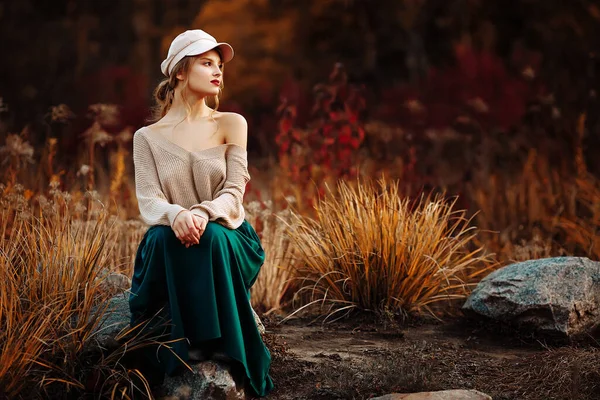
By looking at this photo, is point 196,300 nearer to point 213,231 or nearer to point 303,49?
point 213,231

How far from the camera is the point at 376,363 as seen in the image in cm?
363

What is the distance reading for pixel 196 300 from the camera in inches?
124

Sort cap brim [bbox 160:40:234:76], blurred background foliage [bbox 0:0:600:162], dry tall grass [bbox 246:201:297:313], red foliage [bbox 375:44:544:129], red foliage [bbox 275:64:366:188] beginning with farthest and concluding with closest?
blurred background foliage [bbox 0:0:600:162]
red foliage [bbox 375:44:544:129]
red foliage [bbox 275:64:366:188]
dry tall grass [bbox 246:201:297:313]
cap brim [bbox 160:40:234:76]

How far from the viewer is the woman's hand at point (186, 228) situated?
3062 mm

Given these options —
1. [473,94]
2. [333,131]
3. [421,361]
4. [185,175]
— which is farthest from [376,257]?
[473,94]

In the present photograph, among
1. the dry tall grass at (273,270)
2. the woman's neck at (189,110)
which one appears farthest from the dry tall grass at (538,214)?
the woman's neck at (189,110)

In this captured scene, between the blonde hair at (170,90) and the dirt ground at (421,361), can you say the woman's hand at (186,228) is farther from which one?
the dirt ground at (421,361)

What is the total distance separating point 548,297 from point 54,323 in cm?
259

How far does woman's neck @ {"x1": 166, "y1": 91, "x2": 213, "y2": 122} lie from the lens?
11.2ft

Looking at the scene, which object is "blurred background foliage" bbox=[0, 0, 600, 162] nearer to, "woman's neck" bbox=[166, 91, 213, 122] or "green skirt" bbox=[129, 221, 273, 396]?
"woman's neck" bbox=[166, 91, 213, 122]

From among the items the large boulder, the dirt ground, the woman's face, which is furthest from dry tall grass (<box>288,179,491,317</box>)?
the woman's face

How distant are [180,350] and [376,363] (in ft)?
3.30

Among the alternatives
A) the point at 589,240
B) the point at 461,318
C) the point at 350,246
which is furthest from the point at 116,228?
the point at 589,240

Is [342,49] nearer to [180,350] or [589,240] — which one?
[589,240]
